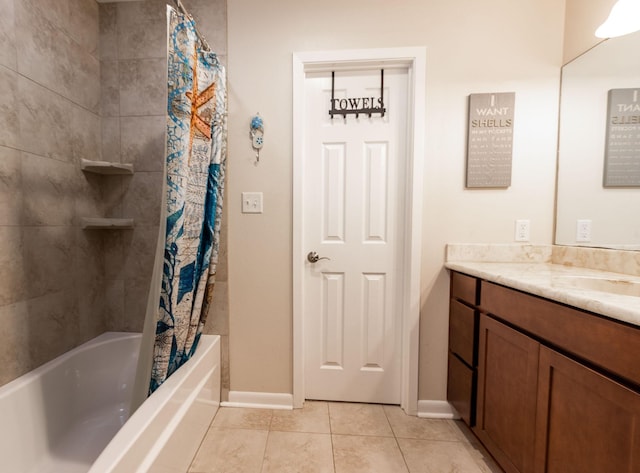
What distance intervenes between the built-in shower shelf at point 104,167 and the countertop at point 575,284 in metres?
2.00

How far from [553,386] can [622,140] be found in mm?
1248

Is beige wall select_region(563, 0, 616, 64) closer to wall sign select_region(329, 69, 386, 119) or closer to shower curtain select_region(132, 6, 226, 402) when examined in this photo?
wall sign select_region(329, 69, 386, 119)

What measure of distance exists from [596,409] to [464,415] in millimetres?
779

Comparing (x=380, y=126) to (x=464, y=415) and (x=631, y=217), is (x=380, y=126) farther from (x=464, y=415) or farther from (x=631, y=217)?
(x=464, y=415)

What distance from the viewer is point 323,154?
5.25ft

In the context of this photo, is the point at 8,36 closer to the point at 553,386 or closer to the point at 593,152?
the point at 553,386

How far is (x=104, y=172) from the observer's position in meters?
1.58

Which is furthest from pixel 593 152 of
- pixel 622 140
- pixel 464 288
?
pixel 464 288

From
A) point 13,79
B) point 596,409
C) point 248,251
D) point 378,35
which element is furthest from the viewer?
point 248,251

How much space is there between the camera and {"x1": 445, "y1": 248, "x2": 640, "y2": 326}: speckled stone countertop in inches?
26.4

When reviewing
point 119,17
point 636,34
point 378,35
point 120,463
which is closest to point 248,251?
point 120,463

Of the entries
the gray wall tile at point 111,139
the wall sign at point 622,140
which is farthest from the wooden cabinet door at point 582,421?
the gray wall tile at point 111,139

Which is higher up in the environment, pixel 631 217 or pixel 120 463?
pixel 631 217

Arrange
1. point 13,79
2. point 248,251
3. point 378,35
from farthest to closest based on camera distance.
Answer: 1. point 248,251
2. point 378,35
3. point 13,79
